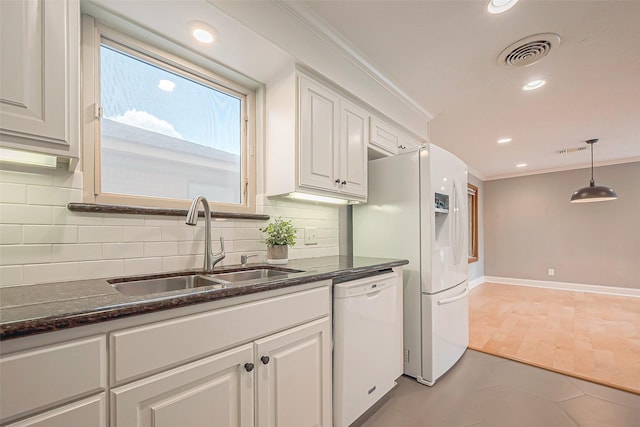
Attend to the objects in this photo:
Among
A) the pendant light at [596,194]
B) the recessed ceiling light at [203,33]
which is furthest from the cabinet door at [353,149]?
the pendant light at [596,194]

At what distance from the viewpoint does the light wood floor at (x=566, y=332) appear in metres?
2.33

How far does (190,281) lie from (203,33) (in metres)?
1.35

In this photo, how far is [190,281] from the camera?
144cm

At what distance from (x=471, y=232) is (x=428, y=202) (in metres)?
4.62

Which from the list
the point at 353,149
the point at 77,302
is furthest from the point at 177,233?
the point at 353,149

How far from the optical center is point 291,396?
121 cm

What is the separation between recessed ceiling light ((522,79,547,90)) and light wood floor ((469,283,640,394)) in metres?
2.46

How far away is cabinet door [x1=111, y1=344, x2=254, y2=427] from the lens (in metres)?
0.80

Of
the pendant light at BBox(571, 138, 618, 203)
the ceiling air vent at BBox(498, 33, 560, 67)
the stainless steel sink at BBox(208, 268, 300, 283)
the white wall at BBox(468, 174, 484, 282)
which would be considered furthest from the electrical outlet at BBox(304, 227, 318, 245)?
the white wall at BBox(468, 174, 484, 282)

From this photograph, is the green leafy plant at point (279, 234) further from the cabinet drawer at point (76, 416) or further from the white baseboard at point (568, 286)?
the white baseboard at point (568, 286)

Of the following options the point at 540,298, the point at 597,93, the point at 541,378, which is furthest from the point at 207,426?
the point at 540,298

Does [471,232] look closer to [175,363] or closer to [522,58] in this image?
[522,58]

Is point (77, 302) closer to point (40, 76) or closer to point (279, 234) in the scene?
point (40, 76)

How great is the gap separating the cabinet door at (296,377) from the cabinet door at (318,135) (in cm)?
92
